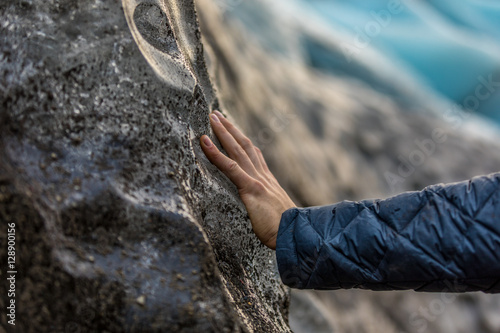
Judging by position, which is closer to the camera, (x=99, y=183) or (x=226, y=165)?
(x=99, y=183)

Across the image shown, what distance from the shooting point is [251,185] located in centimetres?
104

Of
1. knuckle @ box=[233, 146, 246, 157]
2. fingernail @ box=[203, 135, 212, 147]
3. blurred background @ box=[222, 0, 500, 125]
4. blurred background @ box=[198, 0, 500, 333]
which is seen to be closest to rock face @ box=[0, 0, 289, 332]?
fingernail @ box=[203, 135, 212, 147]

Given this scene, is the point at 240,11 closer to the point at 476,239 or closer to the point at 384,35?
the point at 384,35

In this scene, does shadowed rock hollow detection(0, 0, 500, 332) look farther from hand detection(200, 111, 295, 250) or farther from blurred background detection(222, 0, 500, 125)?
blurred background detection(222, 0, 500, 125)

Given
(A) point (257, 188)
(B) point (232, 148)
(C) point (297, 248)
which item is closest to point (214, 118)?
(B) point (232, 148)

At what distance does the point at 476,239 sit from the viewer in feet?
2.65

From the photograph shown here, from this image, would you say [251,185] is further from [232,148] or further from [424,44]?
[424,44]

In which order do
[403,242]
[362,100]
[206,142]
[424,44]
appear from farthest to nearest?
[424,44] < [362,100] < [206,142] < [403,242]

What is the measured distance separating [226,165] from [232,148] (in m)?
0.07

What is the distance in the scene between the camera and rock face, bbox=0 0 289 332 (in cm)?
71

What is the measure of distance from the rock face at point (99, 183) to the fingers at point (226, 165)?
0.11 meters

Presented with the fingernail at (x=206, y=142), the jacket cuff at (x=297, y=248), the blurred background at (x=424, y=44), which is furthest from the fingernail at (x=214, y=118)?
the blurred background at (x=424, y=44)

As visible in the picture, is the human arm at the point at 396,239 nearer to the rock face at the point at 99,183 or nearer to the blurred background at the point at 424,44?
the rock face at the point at 99,183

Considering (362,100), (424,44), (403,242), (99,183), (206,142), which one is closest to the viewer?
(99,183)
